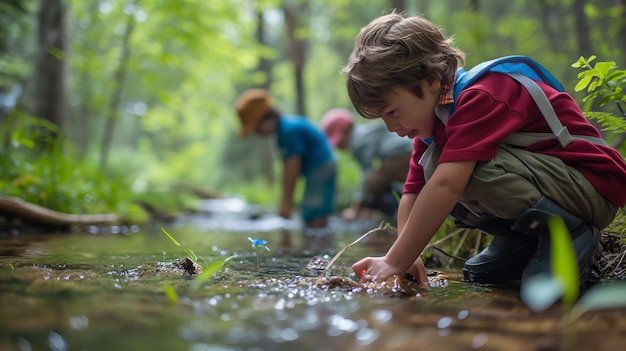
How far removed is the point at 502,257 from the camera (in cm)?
180

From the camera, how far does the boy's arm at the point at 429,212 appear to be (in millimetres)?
1483

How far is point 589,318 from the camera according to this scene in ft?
3.32

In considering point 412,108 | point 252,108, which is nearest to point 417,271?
point 412,108

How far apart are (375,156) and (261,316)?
5.11m

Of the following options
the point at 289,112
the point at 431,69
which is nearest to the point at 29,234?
the point at 431,69

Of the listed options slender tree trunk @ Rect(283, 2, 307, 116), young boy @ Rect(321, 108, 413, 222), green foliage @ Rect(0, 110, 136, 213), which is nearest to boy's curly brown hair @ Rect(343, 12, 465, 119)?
green foliage @ Rect(0, 110, 136, 213)

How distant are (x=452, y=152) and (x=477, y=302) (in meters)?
0.47

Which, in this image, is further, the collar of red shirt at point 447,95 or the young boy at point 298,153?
the young boy at point 298,153

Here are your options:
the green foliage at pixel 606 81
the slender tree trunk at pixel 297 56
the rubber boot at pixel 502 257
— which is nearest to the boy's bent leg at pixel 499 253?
the rubber boot at pixel 502 257

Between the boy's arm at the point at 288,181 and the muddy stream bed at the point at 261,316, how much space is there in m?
4.23

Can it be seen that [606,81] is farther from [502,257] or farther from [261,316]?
[261,316]

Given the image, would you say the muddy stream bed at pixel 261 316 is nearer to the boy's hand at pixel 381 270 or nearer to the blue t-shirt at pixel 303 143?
the boy's hand at pixel 381 270

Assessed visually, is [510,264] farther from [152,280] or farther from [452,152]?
[152,280]

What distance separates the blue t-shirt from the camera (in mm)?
5895
